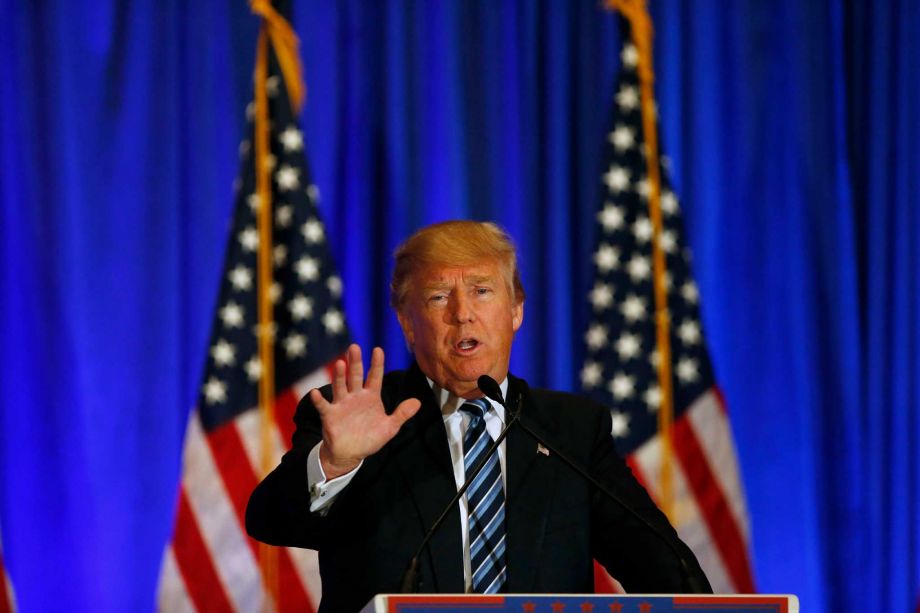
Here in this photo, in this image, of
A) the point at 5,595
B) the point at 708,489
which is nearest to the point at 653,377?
the point at 708,489

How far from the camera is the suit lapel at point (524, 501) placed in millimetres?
2152

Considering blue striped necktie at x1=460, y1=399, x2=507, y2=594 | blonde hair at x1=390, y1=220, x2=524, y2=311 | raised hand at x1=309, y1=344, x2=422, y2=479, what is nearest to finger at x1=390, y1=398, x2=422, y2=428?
raised hand at x1=309, y1=344, x2=422, y2=479

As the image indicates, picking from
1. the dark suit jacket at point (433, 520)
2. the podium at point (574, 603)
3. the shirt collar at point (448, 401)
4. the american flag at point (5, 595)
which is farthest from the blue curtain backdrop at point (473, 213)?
the podium at point (574, 603)

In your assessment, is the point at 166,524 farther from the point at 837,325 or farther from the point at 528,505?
the point at 837,325

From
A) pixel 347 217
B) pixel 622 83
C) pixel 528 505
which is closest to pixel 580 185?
pixel 622 83

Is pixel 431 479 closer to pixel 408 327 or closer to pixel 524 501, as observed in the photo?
pixel 524 501

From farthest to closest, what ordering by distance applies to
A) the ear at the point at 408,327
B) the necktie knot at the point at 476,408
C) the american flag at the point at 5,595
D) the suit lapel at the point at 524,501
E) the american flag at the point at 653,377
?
the american flag at the point at 653,377
the american flag at the point at 5,595
the ear at the point at 408,327
the necktie knot at the point at 476,408
the suit lapel at the point at 524,501

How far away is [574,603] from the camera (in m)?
1.64

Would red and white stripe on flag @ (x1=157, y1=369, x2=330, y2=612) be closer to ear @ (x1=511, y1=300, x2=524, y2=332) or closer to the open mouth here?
ear @ (x1=511, y1=300, x2=524, y2=332)

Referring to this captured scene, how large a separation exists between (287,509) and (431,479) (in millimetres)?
292

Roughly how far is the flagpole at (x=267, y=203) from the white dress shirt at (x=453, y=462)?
1.67 m

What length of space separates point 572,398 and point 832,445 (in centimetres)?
210

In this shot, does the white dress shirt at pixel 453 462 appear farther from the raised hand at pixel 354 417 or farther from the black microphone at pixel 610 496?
the black microphone at pixel 610 496

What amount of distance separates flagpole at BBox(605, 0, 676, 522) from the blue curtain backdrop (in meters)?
0.09
